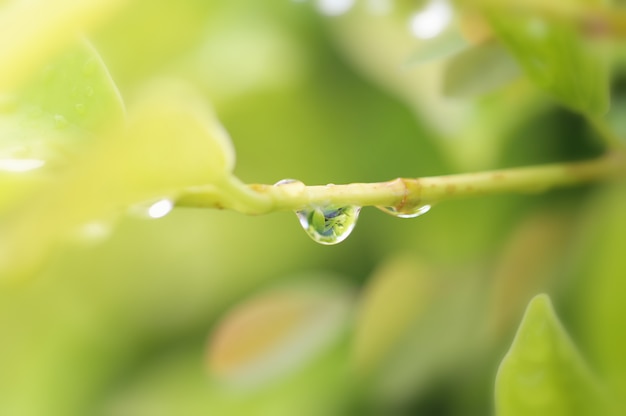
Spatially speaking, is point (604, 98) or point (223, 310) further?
point (223, 310)

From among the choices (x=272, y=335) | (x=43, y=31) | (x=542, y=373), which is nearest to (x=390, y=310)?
(x=272, y=335)

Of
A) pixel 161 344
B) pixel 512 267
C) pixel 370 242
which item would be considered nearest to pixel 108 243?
pixel 161 344

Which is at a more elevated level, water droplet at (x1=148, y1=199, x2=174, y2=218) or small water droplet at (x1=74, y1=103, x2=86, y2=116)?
small water droplet at (x1=74, y1=103, x2=86, y2=116)

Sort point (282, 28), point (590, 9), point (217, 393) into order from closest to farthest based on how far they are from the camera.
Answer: point (590, 9)
point (217, 393)
point (282, 28)

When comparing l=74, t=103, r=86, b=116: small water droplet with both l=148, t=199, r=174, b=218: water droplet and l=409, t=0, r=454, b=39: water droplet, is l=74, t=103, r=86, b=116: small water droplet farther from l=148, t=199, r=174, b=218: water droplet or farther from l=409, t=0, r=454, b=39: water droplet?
l=409, t=0, r=454, b=39: water droplet

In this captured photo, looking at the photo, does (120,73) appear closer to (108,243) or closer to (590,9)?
(108,243)

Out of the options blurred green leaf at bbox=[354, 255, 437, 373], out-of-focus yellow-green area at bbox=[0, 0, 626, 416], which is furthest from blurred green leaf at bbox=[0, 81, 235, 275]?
blurred green leaf at bbox=[354, 255, 437, 373]

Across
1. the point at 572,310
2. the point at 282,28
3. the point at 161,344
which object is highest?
the point at 282,28

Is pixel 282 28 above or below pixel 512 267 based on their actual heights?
above
